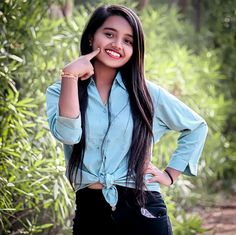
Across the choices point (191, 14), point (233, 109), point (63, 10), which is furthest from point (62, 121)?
point (191, 14)

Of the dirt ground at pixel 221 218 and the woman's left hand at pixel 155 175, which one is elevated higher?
the woman's left hand at pixel 155 175

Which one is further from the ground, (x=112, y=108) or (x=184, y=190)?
(x=112, y=108)

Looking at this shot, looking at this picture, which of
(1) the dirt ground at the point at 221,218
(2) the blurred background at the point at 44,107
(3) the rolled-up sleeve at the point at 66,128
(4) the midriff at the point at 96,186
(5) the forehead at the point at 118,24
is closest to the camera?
(3) the rolled-up sleeve at the point at 66,128

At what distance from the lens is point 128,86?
2.41m

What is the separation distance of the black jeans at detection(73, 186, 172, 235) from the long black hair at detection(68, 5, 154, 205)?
0.04m

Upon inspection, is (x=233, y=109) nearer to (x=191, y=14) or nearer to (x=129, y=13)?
(x=191, y=14)

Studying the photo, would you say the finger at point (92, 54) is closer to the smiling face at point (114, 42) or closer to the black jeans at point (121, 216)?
the smiling face at point (114, 42)

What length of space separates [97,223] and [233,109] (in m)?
4.12

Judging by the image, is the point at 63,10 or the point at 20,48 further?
the point at 63,10

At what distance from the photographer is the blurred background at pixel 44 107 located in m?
3.41

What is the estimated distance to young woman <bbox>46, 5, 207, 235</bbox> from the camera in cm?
226

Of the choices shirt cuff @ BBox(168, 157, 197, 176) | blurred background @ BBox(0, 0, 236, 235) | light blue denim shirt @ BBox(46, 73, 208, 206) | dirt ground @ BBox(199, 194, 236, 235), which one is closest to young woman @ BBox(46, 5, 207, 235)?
light blue denim shirt @ BBox(46, 73, 208, 206)

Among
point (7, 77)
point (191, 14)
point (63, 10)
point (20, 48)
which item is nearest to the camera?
point (7, 77)

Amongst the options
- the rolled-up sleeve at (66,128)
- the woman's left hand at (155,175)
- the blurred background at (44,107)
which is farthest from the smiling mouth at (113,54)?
the blurred background at (44,107)
